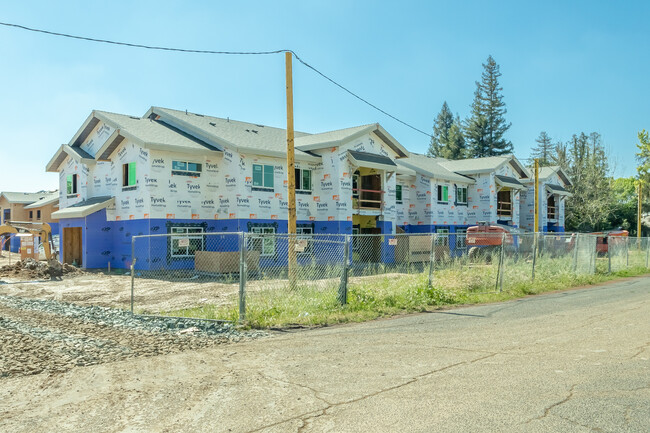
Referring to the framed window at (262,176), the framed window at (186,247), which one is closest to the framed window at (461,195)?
the framed window at (262,176)

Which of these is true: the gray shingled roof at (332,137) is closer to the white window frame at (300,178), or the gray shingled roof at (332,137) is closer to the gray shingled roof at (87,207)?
the white window frame at (300,178)

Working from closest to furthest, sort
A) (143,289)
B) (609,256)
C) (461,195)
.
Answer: (143,289) < (609,256) < (461,195)

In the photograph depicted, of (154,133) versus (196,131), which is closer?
(154,133)

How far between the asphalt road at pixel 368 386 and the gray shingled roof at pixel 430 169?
27.7 m

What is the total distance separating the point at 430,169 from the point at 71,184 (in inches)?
924

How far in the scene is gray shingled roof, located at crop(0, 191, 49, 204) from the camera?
5053 centimetres

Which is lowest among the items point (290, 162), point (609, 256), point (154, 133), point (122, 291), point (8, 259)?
point (8, 259)

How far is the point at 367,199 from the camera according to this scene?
32500mm

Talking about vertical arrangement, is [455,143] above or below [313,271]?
above

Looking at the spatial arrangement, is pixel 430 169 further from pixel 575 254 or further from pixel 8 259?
pixel 8 259

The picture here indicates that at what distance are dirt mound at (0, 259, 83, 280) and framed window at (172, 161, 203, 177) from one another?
640cm

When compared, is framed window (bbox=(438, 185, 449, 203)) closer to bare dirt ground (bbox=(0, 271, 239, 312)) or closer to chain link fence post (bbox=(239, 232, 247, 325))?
bare dirt ground (bbox=(0, 271, 239, 312))

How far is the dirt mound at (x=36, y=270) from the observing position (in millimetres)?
23031

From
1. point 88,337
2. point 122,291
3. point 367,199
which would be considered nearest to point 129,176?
point 122,291
